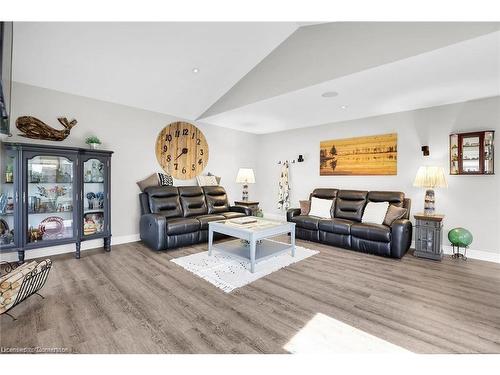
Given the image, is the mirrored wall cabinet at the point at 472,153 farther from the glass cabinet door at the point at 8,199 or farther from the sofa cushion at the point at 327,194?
the glass cabinet door at the point at 8,199

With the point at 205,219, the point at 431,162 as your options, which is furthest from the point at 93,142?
the point at 431,162

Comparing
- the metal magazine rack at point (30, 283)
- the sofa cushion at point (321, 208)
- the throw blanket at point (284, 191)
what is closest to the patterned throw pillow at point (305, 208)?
the sofa cushion at point (321, 208)

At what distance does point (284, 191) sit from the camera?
6.02 m

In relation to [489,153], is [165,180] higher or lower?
lower

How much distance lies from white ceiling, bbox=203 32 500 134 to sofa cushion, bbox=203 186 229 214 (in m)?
1.47

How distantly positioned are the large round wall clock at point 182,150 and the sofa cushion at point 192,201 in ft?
1.61

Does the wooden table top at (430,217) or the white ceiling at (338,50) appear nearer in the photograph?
the white ceiling at (338,50)

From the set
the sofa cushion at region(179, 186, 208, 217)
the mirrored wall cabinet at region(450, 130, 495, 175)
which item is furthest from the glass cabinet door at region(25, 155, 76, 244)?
the mirrored wall cabinet at region(450, 130, 495, 175)

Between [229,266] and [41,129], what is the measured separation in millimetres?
3165

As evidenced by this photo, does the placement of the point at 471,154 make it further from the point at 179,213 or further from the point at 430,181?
the point at 179,213

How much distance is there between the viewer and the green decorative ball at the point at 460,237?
3498 millimetres

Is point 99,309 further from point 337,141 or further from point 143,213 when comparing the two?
point 337,141

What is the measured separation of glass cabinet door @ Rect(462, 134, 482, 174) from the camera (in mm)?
3541
